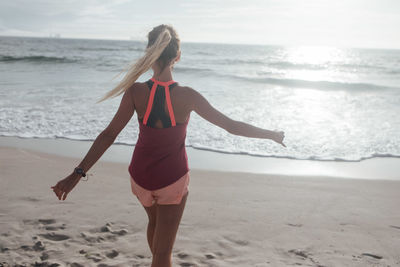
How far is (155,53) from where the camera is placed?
2.01 m

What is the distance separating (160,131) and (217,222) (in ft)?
7.42

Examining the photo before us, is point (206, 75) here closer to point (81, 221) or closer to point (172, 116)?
point (81, 221)

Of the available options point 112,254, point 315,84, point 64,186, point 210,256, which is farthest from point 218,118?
point 315,84

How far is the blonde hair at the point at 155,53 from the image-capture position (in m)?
2.01

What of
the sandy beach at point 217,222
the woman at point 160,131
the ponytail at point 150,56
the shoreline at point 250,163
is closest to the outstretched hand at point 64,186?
the woman at point 160,131

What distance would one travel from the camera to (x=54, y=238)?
11.6ft

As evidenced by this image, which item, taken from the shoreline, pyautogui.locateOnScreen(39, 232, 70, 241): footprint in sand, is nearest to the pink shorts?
Result: pyautogui.locateOnScreen(39, 232, 70, 241): footprint in sand

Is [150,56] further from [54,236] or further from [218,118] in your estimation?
[54,236]

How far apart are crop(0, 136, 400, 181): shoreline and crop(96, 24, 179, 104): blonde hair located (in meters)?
4.23

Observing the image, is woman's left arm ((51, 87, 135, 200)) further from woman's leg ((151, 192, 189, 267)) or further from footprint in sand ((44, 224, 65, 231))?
footprint in sand ((44, 224, 65, 231))

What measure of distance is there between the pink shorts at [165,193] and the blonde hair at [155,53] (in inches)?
23.3

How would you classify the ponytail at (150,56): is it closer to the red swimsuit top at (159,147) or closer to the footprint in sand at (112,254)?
the red swimsuit top at (159,147)

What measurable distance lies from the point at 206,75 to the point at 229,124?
24.0m

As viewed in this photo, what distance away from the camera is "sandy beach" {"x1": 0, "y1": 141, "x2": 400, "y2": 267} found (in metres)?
3.32
